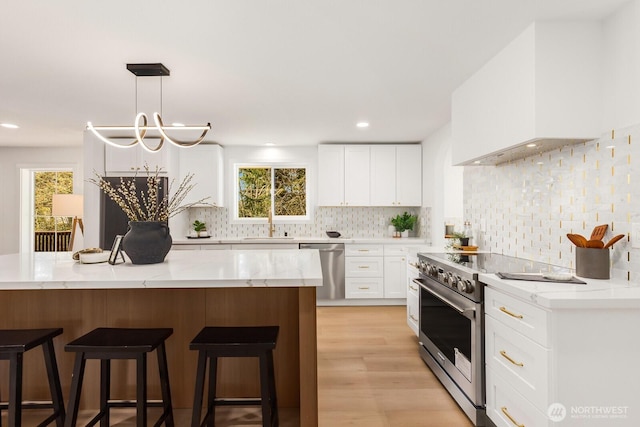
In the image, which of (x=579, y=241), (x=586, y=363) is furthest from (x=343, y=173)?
(x=586, y=363)

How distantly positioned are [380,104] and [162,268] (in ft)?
8.36

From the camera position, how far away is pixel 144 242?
7.64 ft

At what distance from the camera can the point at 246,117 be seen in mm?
4250

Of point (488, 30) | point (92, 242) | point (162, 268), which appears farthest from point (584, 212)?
point (92, 242)

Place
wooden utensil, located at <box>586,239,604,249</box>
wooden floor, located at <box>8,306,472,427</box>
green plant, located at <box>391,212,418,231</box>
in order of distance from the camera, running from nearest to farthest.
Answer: wooden utensil, located at <box>586,239,604,249</box>
wooden floor, located at <box>8,306,472,427</box>
green plant, located at <box>391,212,418,231</box>

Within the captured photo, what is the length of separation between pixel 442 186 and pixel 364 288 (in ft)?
5.58

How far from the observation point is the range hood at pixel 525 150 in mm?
2256

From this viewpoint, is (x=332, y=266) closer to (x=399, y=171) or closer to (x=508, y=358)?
(x=399, y=171)

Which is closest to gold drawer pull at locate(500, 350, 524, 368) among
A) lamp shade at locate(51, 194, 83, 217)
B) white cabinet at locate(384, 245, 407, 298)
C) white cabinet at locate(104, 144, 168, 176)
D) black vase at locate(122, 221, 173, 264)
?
black vase at locate(122, 221, 173, 264)

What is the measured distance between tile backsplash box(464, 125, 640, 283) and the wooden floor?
1215 millimetres

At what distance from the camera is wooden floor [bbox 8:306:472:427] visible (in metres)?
2.36

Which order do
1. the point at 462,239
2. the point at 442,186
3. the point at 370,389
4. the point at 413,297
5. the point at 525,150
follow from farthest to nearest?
the point at 442,186 → the point at 413,297 → the point at 462,239 → the point at 370,389 → the point at 525,150

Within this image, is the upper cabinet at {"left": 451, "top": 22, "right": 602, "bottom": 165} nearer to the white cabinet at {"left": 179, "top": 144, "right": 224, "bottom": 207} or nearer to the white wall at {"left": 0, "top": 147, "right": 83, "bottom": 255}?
the white cabinet at {"left": 179, "top": 144, "right": 224, "bottom": 207}

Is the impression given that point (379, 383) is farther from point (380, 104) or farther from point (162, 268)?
point (380, 104)
